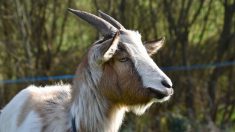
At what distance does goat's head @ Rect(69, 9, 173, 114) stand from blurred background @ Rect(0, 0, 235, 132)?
5372 mm

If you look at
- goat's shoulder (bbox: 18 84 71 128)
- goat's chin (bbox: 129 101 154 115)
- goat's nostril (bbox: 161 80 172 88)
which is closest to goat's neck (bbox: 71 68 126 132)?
goat's chin (bbox: 129 101 154 115)

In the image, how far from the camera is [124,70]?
6961 mm

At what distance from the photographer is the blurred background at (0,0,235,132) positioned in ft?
42.2

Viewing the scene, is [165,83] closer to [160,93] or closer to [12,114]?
[160,93]

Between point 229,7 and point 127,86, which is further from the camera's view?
point 229,7

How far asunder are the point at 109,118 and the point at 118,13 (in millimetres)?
5781

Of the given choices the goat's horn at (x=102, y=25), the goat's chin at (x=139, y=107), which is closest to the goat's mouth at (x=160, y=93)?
the goat's chin at (x=139, y=107)

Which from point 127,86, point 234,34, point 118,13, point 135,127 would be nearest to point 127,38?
point 127,86

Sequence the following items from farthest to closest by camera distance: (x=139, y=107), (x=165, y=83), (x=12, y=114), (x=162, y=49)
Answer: (x=162, y=49) < (x=12, y=114) < (x=139, y=107) < (x=165, y=83)

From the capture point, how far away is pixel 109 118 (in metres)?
7.18

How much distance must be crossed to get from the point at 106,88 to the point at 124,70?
25 cm

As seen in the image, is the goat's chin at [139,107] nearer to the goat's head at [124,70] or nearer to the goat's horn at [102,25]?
the goat's head at [124,70]

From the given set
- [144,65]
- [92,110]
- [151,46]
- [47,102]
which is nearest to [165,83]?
[144,65]

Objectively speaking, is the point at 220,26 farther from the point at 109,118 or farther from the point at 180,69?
the point at 109,118
